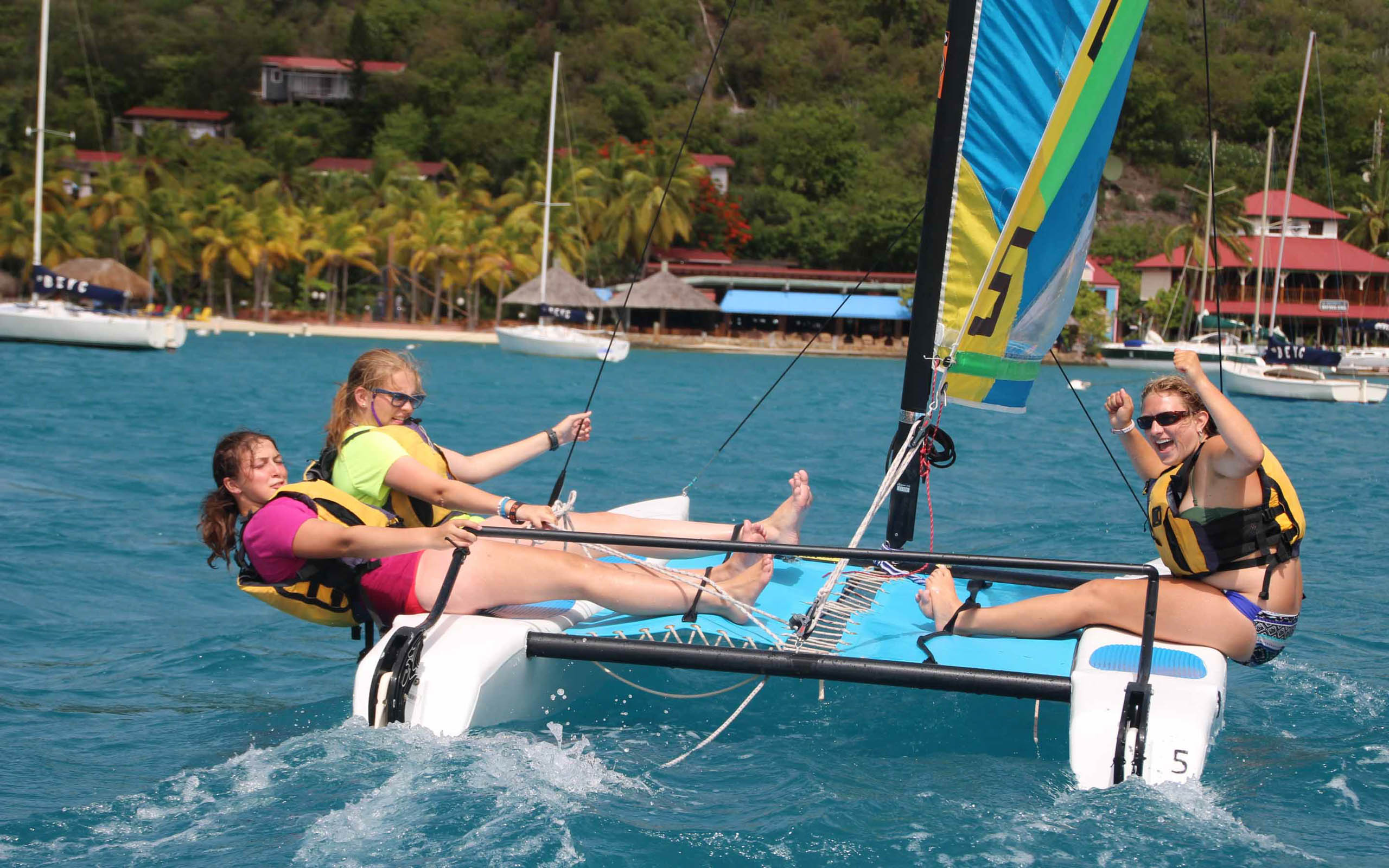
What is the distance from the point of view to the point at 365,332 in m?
38.6

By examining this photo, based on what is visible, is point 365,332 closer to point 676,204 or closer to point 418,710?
point 676,204

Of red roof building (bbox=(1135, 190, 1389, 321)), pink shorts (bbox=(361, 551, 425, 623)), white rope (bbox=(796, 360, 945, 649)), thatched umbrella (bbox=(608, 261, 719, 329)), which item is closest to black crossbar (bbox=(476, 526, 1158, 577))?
pink shorts (bbox=(361, 551, 425, 623))

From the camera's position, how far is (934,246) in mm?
4859

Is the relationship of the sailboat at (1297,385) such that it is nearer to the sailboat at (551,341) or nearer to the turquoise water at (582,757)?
the sailboat at (551,341)

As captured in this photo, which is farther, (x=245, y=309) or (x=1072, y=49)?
(x=245, y=309)

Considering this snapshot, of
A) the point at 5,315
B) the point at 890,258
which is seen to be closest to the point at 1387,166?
the point at 890,258

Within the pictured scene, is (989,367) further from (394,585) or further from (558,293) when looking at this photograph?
(558,293)

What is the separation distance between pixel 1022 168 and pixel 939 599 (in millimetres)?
1777

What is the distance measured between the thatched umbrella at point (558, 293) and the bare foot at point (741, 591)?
31894mm

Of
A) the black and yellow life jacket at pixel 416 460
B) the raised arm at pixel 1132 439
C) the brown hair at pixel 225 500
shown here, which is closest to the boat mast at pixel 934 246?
the raised arm at pixel 1132 439

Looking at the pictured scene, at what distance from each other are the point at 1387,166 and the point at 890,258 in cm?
1901

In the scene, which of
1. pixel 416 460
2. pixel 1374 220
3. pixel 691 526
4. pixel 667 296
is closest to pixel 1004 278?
pixel 691 526

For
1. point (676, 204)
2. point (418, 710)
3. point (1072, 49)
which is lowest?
point (418, 710)

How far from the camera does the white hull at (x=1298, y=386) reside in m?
24.1
